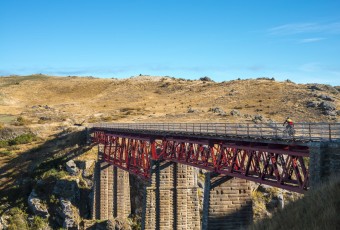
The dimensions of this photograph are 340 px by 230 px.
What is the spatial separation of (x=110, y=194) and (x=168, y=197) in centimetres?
1448

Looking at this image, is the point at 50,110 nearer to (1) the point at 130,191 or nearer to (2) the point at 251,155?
(1) the point at 130,191

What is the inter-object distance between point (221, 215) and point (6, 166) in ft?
136

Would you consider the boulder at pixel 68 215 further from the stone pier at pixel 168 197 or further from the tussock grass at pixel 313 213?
the tussock grass at pixel 313 213

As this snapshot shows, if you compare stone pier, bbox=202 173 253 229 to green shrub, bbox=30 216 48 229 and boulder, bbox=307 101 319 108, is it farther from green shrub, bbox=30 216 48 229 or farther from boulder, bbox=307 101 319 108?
boulder, bbox=307 101 319 108

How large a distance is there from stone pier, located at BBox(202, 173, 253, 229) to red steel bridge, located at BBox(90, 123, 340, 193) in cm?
128

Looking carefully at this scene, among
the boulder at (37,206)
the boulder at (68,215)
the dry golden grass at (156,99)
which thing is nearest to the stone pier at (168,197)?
the boulder at (68,215)

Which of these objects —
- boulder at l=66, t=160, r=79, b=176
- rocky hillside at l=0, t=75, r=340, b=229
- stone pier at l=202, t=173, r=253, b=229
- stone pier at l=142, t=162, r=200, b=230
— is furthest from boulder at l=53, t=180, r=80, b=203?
stone pier at l=202, t=173, r=253, b=229

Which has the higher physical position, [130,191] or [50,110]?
[50,110]

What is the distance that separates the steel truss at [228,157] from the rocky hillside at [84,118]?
5.65 metres

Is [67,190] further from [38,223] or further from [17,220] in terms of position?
[17,220]

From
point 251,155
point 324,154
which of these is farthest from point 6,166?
point 324,154

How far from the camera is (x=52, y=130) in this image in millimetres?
72312

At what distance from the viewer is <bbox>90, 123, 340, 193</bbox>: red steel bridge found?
18.2m

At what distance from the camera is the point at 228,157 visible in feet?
83.2
